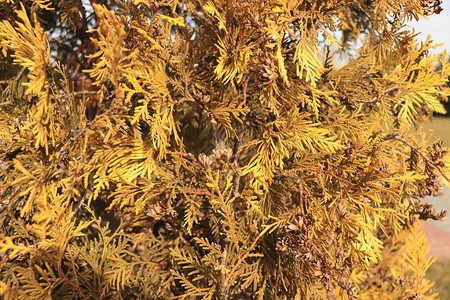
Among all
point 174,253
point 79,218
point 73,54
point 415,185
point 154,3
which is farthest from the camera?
point 73,54

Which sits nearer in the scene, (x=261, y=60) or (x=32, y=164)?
(x=261, y=60)

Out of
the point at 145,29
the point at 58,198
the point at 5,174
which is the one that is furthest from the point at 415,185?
the point at 5,174

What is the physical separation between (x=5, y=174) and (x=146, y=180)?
0.81 meters

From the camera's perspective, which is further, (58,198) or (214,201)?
(214,201)

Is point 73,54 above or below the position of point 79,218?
above

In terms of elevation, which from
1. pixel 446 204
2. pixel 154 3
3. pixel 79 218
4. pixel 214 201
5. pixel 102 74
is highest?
pixel 154 3

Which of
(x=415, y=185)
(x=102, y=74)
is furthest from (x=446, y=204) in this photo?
(x=102, y=74)

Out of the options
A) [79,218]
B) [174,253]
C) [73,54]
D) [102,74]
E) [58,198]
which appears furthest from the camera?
[73,54]

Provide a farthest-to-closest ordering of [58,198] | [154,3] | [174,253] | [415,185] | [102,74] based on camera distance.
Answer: [415,185] → [174,253] → [154,3] → [58,198] → [102,74]

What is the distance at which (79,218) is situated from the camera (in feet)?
8.06

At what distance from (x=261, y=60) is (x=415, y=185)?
137cm

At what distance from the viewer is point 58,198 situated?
5.60 feet

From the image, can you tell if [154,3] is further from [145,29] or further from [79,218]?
[79,218]

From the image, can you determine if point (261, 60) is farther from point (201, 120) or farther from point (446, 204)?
point (446, 204)
